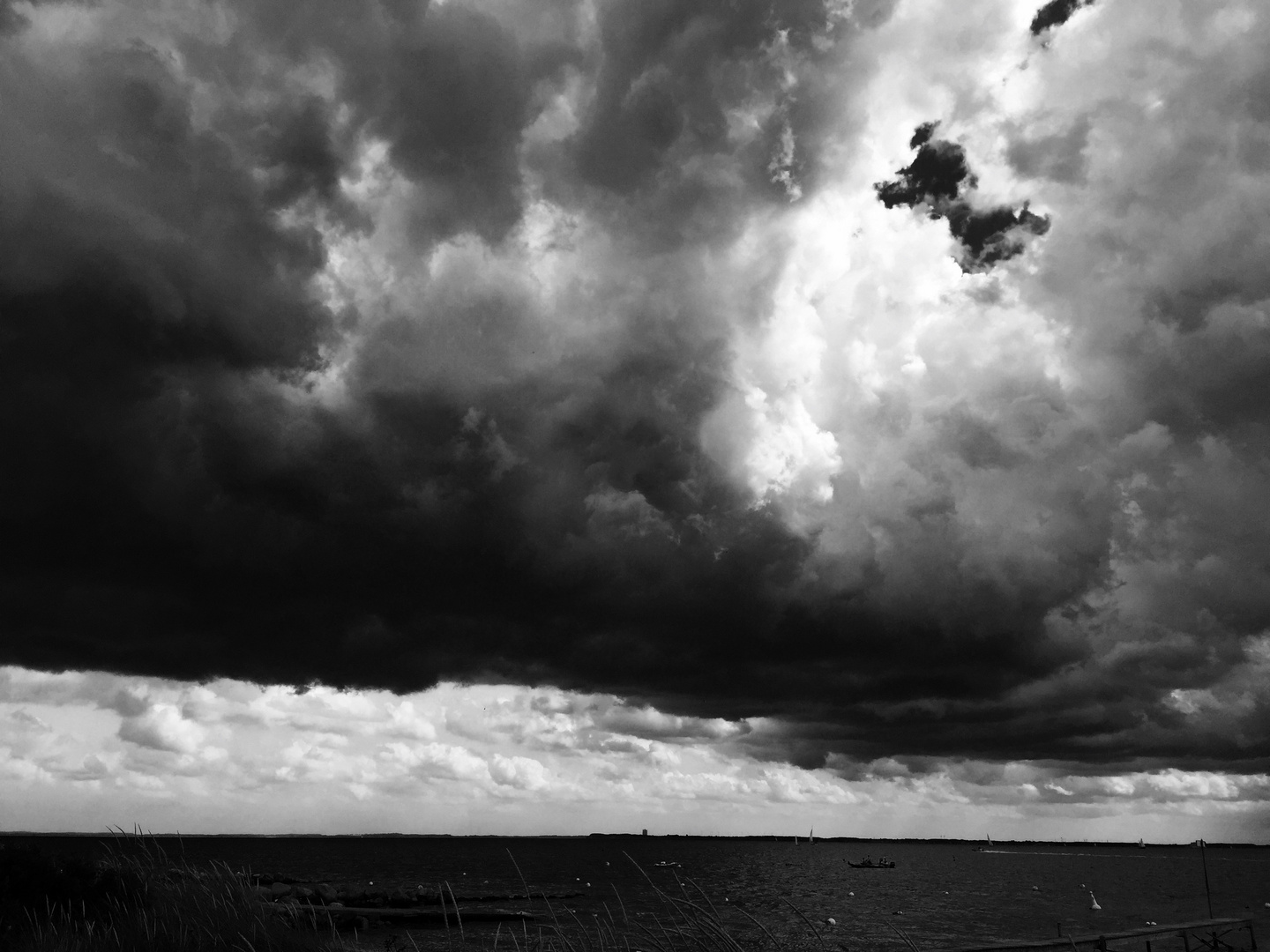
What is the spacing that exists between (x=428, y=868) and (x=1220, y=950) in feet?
447

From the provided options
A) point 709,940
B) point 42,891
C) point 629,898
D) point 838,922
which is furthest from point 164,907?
point 629,898

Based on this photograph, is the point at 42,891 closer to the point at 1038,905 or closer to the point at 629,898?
the point at 629,898

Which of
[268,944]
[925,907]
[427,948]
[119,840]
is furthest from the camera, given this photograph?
[925,907]

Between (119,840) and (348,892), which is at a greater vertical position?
(119,840)

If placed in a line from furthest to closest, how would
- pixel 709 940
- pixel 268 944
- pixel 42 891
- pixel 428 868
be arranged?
1. pixel 428 868
2. pixel 42 891
3. pixel 268 944
4. pixel 709 940

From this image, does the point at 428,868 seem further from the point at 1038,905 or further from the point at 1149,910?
the point at 1149,910

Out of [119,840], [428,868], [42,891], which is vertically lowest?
[428,868]

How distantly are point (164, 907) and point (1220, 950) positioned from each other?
46059 millimetres

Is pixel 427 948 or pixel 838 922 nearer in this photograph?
pixel 427 948

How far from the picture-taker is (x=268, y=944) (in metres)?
9.38

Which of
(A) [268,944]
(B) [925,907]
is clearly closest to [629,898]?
(B) [925,907]

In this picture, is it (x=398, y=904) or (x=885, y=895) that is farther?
(x=885, y=895)

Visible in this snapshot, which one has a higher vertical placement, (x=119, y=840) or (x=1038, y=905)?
(x=119, y=840)

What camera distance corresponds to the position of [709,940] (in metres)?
5.08
